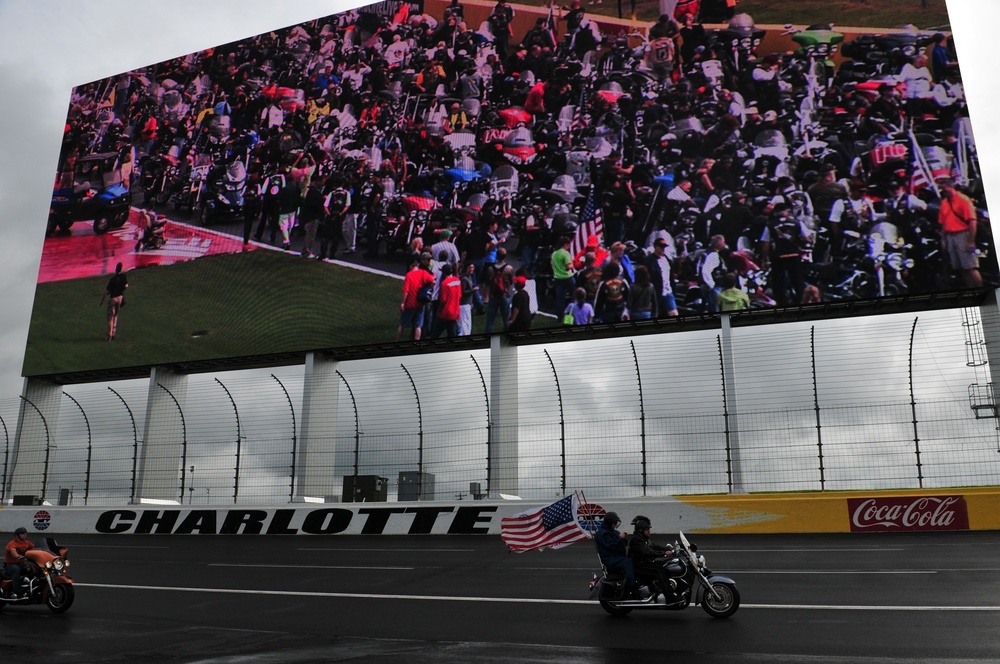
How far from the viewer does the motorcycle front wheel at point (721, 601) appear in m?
8.70

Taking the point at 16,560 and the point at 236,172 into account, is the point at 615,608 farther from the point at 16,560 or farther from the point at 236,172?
the point at 236,172

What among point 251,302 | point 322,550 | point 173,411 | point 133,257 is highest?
point 133,257

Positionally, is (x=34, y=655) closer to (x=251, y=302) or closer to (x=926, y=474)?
(x=926, y=474)

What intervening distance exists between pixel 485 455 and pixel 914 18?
1788 cm

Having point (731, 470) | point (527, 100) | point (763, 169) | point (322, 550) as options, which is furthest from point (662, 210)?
point (322, 550)

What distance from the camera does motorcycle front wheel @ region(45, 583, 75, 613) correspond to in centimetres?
1052

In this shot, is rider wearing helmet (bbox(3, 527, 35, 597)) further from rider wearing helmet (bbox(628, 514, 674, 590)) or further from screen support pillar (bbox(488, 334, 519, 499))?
screen support pillar (bbox(488, 334, 519, 499))

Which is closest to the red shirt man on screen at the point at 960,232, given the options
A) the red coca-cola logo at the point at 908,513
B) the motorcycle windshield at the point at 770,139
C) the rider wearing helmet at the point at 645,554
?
the motorcycle windshield at the point at 770,139

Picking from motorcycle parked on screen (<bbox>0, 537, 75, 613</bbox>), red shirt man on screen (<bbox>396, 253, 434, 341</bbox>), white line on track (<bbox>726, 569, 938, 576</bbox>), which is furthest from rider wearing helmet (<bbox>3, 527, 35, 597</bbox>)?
red shirt man on screen (<bbox>396, 253, 434, 341</bbox>)

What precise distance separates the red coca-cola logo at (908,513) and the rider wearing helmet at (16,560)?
15905 millimetres

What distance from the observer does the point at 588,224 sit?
2670 centimetres

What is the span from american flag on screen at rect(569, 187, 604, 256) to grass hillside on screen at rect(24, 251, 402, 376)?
241 inches

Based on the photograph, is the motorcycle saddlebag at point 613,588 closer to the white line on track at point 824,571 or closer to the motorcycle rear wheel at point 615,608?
the motorcycle rear wheel at point 615,608

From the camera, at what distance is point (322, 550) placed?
62.4 feet
